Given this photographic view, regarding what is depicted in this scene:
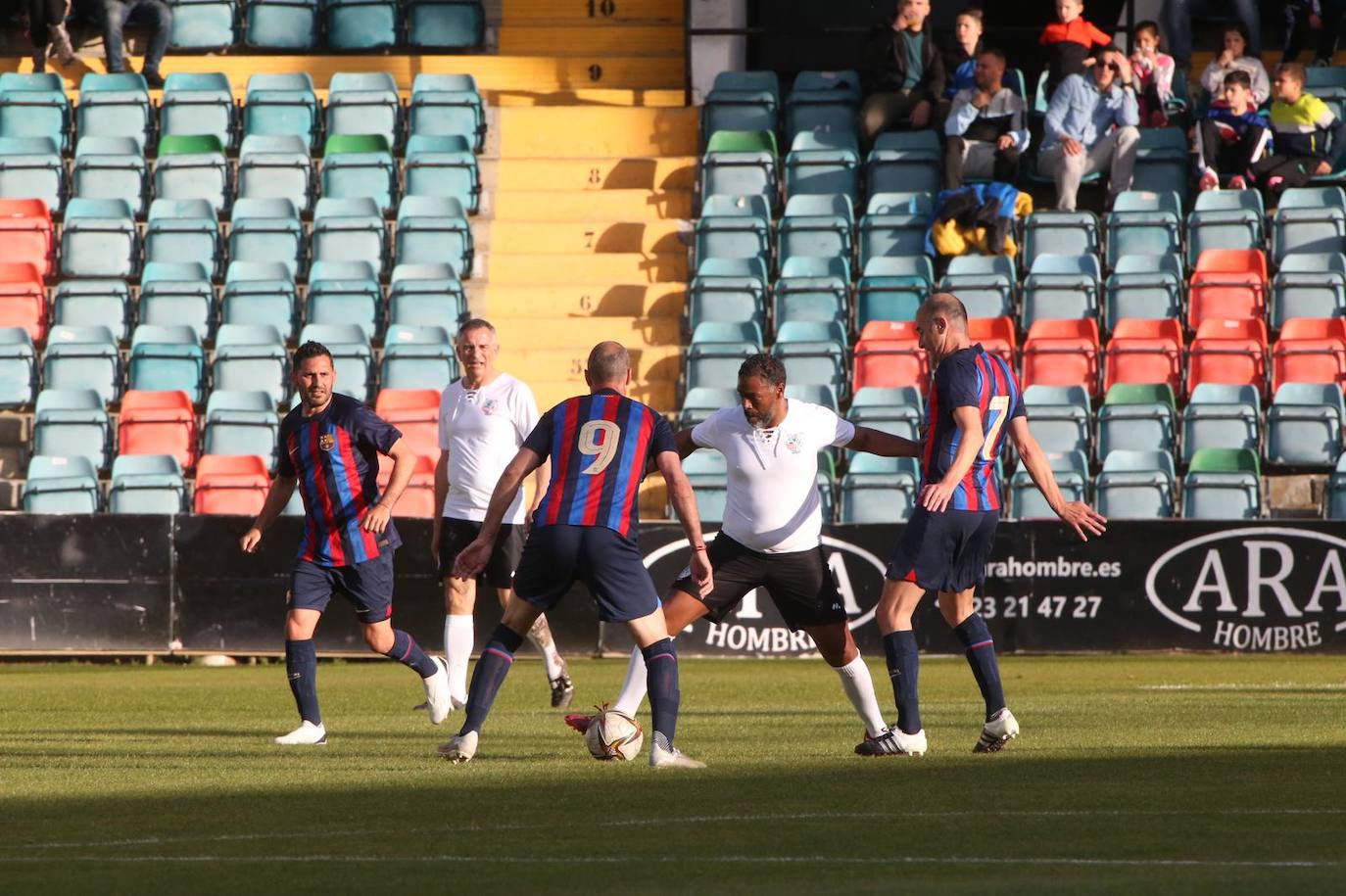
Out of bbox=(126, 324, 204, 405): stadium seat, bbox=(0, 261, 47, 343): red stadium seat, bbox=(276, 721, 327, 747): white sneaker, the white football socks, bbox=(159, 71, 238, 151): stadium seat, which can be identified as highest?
bbox=(159, 71, 238, 151): stadium seat

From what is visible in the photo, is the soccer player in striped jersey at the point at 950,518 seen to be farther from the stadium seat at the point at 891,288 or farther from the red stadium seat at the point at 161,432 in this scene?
the red stadium seat at the point at 161,432

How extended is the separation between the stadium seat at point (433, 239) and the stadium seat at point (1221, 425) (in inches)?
290

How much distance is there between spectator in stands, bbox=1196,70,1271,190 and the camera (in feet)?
66.3

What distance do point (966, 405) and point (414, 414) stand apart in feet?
34.3

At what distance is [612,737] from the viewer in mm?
8500

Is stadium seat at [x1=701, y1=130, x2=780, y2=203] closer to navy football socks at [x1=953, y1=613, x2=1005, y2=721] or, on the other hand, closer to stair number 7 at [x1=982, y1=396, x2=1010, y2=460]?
stair number 7 at [x1=982, y1=396, x2=1010, y2=460]

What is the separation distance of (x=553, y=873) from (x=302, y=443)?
4582 mm

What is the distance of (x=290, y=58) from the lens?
23984 millimetres

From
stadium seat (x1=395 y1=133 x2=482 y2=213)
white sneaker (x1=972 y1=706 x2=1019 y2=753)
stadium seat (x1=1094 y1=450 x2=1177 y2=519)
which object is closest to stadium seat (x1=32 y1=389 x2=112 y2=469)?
stadium seat (x1=395 y1=133 x2=482 y2=213)

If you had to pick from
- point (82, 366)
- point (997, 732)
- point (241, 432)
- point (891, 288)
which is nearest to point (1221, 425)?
point (891, 288)

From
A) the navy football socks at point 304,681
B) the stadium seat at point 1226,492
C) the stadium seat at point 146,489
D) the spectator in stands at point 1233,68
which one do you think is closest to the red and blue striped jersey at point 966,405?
the navy football socks at point 304,681

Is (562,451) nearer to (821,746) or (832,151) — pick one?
(821,746)

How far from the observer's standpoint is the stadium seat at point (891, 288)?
64.9 feet

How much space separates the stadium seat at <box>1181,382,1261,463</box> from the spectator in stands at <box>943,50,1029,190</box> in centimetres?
347
